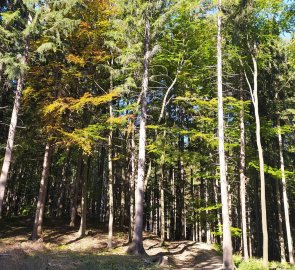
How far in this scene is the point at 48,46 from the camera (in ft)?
49.1

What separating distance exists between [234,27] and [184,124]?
338 inches

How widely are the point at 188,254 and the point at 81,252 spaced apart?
630 cm

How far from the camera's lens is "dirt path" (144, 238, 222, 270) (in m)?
14.7

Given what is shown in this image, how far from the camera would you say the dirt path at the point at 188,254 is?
14728 millimetres

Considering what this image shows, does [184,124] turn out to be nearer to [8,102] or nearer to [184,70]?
[184,70]

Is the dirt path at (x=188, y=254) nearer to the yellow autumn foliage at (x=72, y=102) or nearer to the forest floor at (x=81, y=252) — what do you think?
the forest floor at (x=81, y=252)

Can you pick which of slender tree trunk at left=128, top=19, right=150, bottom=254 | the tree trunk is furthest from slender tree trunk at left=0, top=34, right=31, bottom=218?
slender tree trunk at left=128, top=19, right=150, bottom=254

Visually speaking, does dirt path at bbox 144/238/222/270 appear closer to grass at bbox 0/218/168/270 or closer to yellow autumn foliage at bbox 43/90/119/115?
grass at bbox 0/218/168/270

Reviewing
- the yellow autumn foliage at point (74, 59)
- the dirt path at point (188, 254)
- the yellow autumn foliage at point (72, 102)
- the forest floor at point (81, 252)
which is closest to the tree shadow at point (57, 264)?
the forest floor at point (81, 252)

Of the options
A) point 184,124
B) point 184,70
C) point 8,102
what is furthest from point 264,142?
point 8,102

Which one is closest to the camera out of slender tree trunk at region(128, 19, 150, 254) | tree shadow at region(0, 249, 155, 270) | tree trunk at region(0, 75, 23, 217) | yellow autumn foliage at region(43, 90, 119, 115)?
tree shadow at region(0, 249, 155, 270)

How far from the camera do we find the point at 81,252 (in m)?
14.4

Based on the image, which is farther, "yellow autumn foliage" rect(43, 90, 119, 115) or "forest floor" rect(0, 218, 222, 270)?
"yellow autumn foliage" rect(43, 90, 119, 115)

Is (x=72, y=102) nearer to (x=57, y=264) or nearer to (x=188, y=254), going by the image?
(x=57, y=264)
